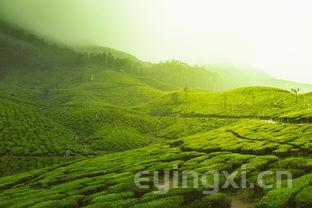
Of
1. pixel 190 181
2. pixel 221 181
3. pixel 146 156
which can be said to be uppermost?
pixel 221 181

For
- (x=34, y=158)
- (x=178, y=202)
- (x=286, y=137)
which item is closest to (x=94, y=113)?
(x=34, y=158)

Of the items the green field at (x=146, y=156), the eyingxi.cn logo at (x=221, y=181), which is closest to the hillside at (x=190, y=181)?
the green field at (x=146, y=156)

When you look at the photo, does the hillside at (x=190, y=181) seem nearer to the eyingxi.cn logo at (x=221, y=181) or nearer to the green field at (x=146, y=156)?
the green field at (x=146, y=156)

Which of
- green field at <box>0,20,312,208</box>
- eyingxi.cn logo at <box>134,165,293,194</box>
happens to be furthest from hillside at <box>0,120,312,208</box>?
eyingxi.cn logo at <box>134,165,293,194</box>

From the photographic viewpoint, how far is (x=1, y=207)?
175 feet

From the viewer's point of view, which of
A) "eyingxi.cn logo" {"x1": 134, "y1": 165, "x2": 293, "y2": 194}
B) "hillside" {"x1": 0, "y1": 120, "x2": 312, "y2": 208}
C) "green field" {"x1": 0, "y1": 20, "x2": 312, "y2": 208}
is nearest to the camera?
"hillside" {"x1": 0, "y1": 120, "x2": 312, "y2": 208}

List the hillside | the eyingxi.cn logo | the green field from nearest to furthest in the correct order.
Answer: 1. the hillside
2. the green field
3. the eyingxi.cn logo

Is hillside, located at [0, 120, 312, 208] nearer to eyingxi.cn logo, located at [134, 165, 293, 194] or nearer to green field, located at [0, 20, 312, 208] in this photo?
green field, located at [0, 20, 312, 208]

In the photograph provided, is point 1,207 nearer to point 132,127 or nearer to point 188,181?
point 188,181

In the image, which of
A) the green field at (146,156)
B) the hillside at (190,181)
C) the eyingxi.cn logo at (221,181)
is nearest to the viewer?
the hillside at (190,181)

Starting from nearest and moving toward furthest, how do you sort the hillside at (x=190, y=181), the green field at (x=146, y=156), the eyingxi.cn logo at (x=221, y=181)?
the hillside at (x=190, y=181) < the green field at (x=146, y=156) < the eyingxi.cn logo at (x=221, y=181)

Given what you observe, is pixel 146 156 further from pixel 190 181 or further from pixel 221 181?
pixel 221 181

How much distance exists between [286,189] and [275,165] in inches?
502

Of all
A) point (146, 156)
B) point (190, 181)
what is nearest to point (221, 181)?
point (190, 181)
